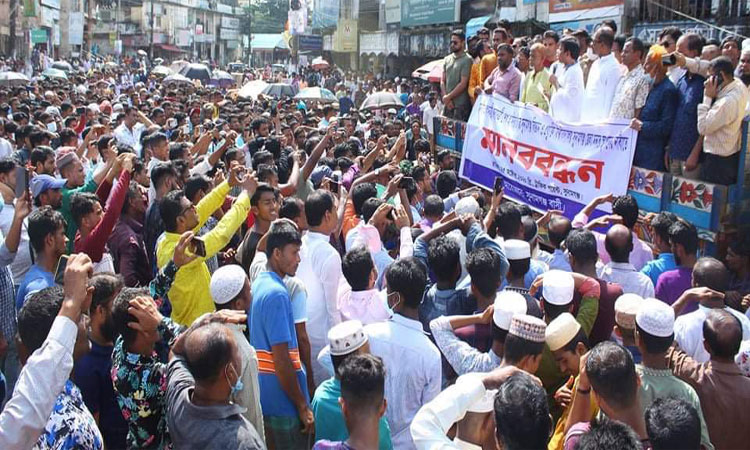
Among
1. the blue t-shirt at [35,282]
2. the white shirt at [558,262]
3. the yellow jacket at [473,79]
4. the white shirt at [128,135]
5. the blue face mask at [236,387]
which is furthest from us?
the white shirt at [128,135]

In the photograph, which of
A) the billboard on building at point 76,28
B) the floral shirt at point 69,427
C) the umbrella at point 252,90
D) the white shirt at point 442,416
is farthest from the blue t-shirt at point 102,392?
the billboard on building at point 76,28

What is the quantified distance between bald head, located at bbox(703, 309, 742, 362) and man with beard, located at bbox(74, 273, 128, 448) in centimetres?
288

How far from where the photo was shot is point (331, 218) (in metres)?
4.65

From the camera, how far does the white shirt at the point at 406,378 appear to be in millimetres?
3334

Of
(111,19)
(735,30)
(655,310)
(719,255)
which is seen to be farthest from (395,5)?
(111,19)

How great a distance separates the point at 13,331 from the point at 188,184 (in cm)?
174

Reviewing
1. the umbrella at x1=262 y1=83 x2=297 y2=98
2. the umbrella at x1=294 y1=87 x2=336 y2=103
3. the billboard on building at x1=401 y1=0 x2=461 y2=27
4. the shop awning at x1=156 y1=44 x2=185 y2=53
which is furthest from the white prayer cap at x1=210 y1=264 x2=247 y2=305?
the shop awning at x1=156 y1=44 x2=185 y2=53

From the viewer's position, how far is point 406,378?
333cm

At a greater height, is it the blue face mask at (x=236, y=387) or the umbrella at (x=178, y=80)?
the umbrella at (x=178, y=80)

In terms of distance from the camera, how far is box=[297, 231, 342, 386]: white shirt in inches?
171

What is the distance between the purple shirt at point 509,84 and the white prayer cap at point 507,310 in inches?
215

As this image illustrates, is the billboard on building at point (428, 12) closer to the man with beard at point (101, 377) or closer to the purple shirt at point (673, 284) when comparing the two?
the purple shirt at point (673, 284)

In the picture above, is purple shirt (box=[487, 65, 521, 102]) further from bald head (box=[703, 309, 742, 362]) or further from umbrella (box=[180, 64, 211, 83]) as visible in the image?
umbrella (box=[180, 64, 211, 83])

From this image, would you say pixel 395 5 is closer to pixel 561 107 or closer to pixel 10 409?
pixel 561 107
